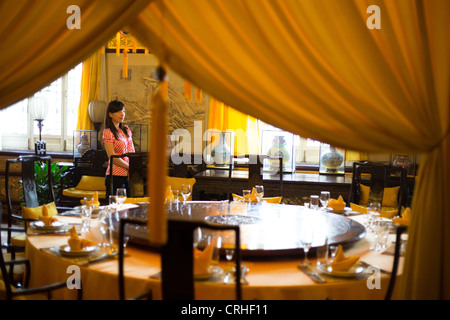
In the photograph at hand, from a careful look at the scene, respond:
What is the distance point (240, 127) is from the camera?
6777mm

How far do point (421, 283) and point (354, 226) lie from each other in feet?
3.24

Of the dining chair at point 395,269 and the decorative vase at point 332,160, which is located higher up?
the decorative vase at point 332,160

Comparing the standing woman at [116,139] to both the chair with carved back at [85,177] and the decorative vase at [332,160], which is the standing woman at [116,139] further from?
the decorative vase at [332,160]

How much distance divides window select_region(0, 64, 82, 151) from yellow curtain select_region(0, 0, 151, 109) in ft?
19.7

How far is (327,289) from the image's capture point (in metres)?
1.90

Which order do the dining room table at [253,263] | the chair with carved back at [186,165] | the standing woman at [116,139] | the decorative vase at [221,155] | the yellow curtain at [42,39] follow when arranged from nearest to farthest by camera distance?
the dining room table at [253,263] → the yellow curtain at [42,39] → the standing woman at [116,139] → the chair with carved back at [186,165] → the decorative vase at [221,155]

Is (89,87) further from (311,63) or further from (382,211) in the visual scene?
(311,63)

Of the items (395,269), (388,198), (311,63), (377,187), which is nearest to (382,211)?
(377,187)

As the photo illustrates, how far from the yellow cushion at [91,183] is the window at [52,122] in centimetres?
193

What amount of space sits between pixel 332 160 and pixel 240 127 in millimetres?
1897

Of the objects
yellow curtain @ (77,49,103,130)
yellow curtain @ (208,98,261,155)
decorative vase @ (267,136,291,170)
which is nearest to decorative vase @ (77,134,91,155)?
yellow curtain @ (77,49,103,130)

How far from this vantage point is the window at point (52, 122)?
789cm

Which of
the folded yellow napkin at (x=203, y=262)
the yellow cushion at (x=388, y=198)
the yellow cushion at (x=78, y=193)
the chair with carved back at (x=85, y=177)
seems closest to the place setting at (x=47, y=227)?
the folded yellow napkin at (x=203, y=262)

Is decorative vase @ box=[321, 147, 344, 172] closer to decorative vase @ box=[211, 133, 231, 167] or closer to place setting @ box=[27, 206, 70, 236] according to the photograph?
decorative vase @ box=[211, 133, 231, 167]
